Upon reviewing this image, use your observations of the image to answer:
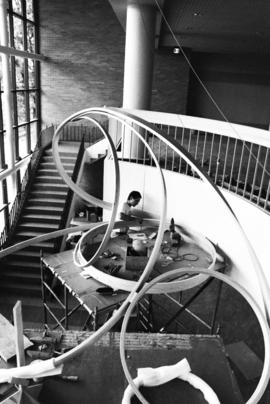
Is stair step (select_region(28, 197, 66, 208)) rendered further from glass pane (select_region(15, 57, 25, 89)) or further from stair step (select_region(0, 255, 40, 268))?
glass pane (select_region(15, 57, 25, 89))

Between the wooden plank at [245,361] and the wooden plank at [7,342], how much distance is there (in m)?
4.08

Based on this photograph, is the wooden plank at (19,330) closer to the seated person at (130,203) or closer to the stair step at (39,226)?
the seated person at (130,203)

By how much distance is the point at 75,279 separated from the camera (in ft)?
20.3

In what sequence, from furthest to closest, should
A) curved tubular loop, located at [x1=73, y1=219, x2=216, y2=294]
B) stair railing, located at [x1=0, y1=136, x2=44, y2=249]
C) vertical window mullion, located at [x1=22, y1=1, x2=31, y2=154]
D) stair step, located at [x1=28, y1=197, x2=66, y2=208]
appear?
vertical window mullion, located at [x1=22, y1=1, x2=31, y2=154], stair step, located at [x1=28, y1=197, x2=66, y2=208], stair railing, located at [x1=0, y1=136, x2=44, y2=249], curved tubular loop, located at [x1=73, y1=219, x2=216, y2=294]

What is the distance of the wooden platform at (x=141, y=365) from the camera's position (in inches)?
131

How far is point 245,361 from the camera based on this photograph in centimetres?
666

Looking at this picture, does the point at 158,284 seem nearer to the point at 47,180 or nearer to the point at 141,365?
the point at 141,365

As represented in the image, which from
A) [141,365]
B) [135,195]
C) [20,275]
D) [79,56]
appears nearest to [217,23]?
[135,195]

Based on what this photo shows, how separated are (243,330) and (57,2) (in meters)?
13.6

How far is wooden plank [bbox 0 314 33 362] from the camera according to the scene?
4.00 m

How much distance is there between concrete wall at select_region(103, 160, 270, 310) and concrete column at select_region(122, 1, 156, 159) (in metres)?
0.90

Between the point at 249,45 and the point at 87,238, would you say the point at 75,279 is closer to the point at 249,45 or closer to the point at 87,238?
the point at 87,238

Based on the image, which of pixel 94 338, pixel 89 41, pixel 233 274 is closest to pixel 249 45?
pixel 89 41

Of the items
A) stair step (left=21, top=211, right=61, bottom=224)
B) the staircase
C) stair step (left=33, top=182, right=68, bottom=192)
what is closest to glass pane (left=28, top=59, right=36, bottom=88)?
the staircase
